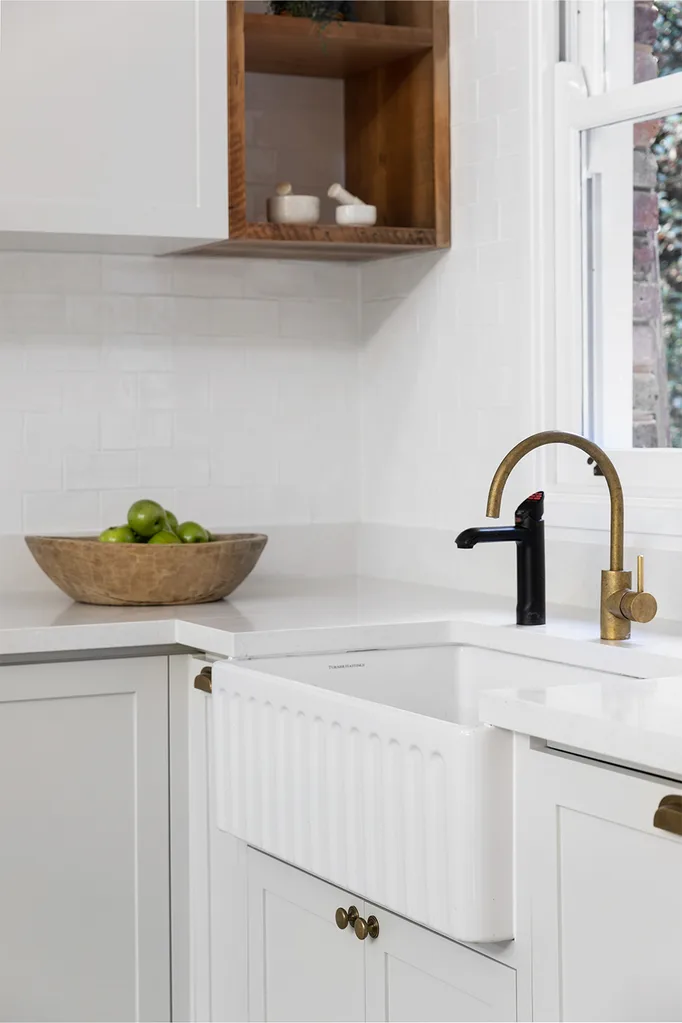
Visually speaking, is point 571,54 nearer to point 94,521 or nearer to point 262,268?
point 262,268

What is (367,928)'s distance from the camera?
185 centimetres

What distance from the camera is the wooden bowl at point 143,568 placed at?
2531 mm

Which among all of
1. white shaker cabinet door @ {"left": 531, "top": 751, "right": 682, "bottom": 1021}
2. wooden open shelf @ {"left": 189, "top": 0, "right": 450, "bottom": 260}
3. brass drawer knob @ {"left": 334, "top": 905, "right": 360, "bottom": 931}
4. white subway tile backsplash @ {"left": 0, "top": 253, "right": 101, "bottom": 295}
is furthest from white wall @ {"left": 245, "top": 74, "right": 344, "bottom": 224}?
white shaker cabinet door @ {"left": 531, "top": 751, "right": 682, "bottom": 1021}

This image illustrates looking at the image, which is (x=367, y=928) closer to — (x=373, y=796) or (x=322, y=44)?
(x=373, y=796)

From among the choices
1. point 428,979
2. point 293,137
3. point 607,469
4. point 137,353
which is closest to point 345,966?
point 428,979

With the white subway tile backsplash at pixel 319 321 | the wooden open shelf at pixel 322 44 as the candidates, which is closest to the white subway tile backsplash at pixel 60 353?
the white subway tile backsplash at pixel 319 321

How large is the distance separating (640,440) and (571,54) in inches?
30.0

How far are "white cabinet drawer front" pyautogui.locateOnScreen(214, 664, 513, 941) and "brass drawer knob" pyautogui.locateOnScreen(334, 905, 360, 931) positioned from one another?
0.25 feet

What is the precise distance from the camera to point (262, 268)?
3162 mm

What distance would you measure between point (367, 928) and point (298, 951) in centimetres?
24

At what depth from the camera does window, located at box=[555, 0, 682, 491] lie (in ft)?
7.81

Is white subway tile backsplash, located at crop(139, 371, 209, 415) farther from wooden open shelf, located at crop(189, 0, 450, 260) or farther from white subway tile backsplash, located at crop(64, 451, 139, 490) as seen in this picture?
wooden open shelf, located at crop(189, 0, 450, 260)

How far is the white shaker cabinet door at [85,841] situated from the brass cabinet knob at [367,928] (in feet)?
1.99

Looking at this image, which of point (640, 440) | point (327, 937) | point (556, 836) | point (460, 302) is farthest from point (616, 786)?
point (460, 302)
